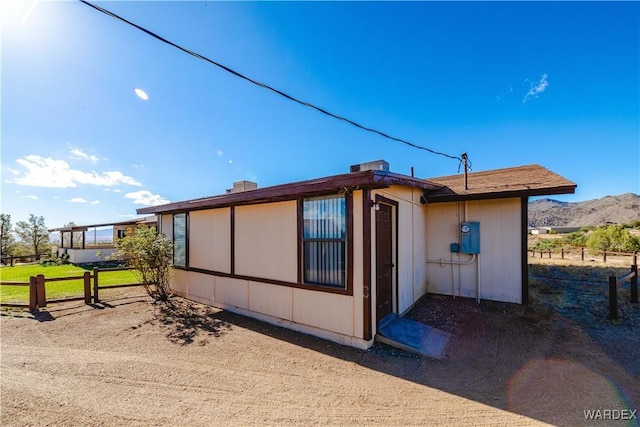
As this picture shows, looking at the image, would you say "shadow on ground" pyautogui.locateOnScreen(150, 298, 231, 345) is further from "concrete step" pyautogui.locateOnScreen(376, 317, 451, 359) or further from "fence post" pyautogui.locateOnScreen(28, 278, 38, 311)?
"concrete step" pyautogui.locateOnScreen(376, 317, 451, 359)

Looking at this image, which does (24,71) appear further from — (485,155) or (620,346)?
(485,155)

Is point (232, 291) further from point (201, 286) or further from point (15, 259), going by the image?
point (15, 259)

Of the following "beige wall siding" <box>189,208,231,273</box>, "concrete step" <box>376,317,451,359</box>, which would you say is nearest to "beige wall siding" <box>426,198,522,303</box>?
"concrete step" <box>376,317,451,359</box>

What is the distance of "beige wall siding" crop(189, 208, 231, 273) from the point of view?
6.37 meters

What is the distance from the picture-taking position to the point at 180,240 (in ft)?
25.3

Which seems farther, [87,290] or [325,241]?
[87,290]

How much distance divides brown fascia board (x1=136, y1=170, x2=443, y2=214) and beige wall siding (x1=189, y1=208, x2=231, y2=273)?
0.87ft

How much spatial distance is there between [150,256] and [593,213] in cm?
7537

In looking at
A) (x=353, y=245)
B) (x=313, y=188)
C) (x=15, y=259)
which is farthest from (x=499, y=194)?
(x=15, y=259)

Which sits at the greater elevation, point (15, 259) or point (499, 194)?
point (499, 194)

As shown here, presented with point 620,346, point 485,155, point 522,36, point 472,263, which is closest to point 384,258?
point 472,263

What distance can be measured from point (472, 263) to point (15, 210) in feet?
138

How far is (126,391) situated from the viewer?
3104mm

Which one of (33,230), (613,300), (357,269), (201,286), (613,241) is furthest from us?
(33,230)
